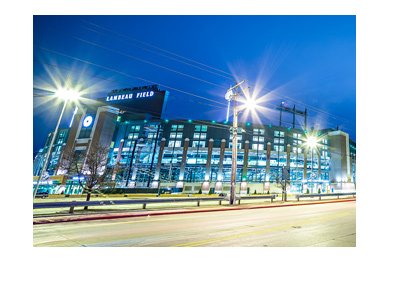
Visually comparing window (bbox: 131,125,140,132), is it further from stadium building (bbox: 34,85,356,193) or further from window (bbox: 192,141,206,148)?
window (bbox: 192,141,206,148)

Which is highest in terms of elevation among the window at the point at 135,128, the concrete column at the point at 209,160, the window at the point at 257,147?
the window at the point at 135,128

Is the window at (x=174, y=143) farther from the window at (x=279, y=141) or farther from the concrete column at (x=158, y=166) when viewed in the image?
the window at (x=279, y=141)

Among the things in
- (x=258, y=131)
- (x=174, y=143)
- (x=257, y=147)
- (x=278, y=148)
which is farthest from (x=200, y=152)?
(x=278, y=148)

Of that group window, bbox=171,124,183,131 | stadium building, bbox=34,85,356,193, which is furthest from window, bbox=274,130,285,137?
window, bbox=171,124,183,131

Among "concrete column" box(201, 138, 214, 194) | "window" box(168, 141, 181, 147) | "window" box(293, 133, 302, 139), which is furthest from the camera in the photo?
"window" box(293, 133, 302, 139)

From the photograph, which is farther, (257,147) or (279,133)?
(279,133)

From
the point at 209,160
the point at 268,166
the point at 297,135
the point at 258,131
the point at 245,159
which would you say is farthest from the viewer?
the point at 297,135

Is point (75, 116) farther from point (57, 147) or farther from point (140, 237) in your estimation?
point (140, 237)

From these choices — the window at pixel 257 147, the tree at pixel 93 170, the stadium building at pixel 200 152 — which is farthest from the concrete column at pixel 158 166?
the tree at pixel 93 170

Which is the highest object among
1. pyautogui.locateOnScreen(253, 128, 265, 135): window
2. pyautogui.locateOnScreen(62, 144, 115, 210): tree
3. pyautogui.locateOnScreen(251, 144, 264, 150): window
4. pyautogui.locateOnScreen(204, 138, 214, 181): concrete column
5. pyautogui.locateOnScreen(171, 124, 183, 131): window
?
pyautogui.locateOnScreen(253, 128, 265, 135): window

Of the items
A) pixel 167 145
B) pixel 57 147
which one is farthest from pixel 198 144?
pixel 57 147

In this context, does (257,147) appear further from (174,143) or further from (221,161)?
(174,143)
